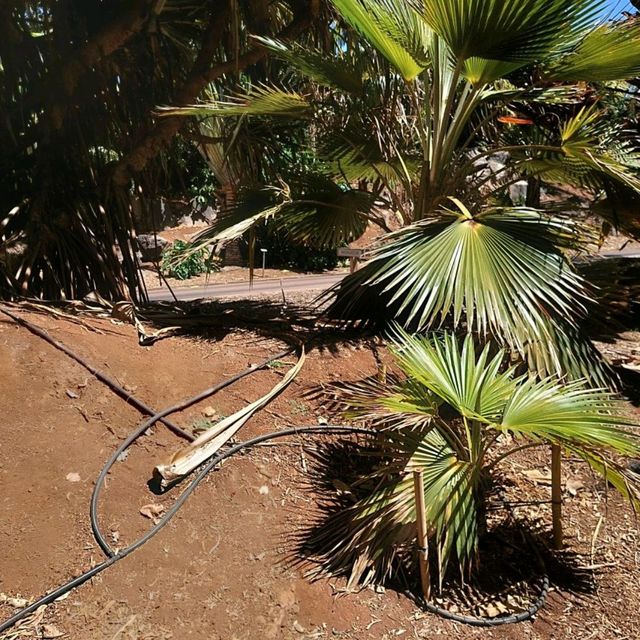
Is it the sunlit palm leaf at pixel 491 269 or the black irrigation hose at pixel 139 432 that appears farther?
the sunlit palm leaf at pixel 491 269

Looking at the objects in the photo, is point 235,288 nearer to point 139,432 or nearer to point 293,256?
point 293,256

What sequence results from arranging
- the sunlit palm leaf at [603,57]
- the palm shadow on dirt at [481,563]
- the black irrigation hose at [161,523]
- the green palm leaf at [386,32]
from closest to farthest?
the black irrigation hose at [161,523]
the palm shadow on dirt at [481,563]
the sunlit palm leaf at [603,57]
the green palm leaf at [386,32]

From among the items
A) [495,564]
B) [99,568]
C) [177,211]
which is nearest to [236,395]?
[99,568]

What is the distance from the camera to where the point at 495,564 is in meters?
2.71

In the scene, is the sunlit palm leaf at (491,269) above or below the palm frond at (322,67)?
below

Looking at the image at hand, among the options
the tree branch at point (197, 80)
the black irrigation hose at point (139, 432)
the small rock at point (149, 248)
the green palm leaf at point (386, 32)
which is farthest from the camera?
the small rock at point (149, 248)

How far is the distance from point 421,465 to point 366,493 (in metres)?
0.59

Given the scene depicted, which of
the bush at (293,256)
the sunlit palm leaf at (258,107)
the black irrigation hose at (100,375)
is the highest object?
the sunlit palm leaf at (258,107)

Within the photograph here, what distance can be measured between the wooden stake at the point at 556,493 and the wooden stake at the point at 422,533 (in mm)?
614

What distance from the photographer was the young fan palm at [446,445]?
2184mm

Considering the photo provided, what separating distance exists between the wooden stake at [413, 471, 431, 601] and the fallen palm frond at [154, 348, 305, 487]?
1.18m

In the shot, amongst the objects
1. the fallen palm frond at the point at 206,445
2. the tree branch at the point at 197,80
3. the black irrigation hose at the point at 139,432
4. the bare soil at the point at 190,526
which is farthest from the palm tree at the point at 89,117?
the fallen palm frond at the point at 206,445

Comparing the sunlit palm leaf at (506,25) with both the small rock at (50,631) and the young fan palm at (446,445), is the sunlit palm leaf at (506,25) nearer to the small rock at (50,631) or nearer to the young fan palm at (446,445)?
the young fan palm at (446,445)

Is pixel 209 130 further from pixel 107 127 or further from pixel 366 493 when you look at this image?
pixel 366 493
